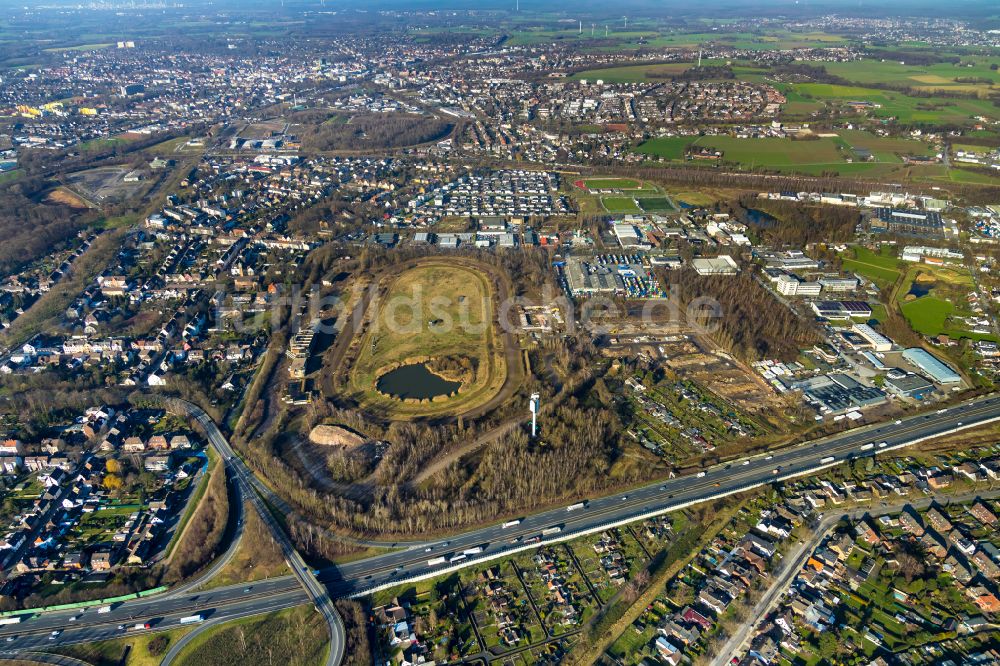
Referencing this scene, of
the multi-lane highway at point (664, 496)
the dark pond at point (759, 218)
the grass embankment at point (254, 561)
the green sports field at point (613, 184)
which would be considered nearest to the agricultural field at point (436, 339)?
the multi-lane highway at point (664, 496)

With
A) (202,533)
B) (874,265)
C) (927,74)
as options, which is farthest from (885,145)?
(202,533)

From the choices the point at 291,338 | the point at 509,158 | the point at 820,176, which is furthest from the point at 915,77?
the point at 291,338

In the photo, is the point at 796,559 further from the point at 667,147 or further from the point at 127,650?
the point at 667,147

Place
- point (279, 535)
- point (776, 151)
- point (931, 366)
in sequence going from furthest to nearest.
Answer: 1. point (776, 151)
2. point (931, 366)
3. point (279, 535)

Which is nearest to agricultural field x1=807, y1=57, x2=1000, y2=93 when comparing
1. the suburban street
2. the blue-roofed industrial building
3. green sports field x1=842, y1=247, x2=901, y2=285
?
green sports field x1=842, y1=247, x2=901, y2=285

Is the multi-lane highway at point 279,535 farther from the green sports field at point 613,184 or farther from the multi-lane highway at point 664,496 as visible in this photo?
the green sports field at point 613,184

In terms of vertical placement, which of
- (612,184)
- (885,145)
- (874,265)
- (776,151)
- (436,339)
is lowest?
(436,339)

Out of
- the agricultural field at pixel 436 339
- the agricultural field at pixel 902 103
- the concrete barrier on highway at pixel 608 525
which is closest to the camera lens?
the concrete barrier on highway at pixel 608 525
